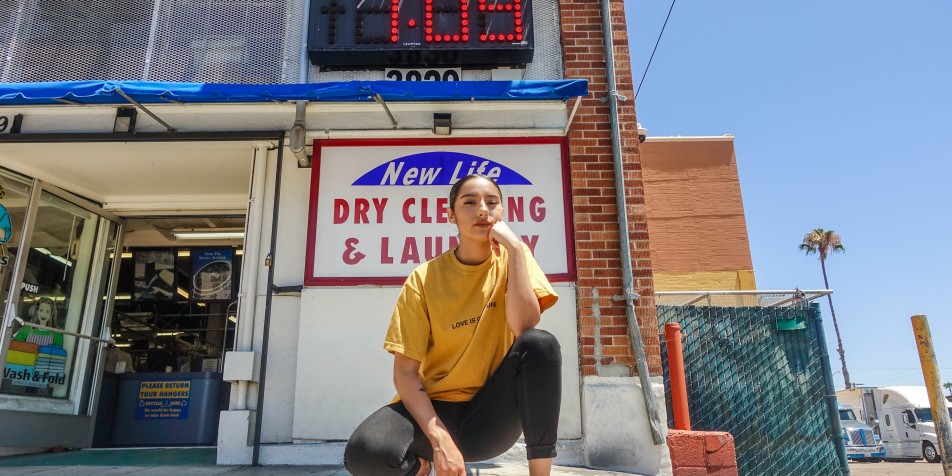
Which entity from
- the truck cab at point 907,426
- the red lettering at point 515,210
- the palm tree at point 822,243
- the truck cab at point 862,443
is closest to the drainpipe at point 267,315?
the red lettering at point 515,210

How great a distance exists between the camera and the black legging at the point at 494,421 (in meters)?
1.97

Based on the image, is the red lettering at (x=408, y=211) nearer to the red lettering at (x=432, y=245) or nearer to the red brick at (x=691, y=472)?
the red lettering at (x=432, y=245)

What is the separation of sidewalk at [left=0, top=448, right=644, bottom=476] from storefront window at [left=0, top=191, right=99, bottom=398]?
790 millimetres

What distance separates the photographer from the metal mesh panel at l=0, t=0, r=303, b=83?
18.1 feet

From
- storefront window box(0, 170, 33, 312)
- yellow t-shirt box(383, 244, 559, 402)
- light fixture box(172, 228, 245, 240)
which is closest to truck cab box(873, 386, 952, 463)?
light fixture box(172, 228, 245, 240)

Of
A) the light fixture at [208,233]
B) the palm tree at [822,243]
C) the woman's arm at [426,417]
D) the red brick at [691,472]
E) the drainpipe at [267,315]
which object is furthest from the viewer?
the palm tree at [822,243]

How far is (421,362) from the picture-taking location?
2.27 m

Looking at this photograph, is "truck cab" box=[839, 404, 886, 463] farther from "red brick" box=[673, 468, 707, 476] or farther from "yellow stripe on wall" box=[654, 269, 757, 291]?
"red brick" box=[673, 468, 707, 476]

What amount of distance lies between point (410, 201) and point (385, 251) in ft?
1.54

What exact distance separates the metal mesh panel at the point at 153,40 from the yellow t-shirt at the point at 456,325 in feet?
12.6

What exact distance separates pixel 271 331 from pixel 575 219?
2.62 m

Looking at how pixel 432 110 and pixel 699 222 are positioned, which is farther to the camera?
pixel 699 222

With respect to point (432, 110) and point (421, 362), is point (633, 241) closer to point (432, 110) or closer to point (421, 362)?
point (432, 110)

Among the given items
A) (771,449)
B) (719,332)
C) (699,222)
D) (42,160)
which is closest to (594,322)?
(719,332)
